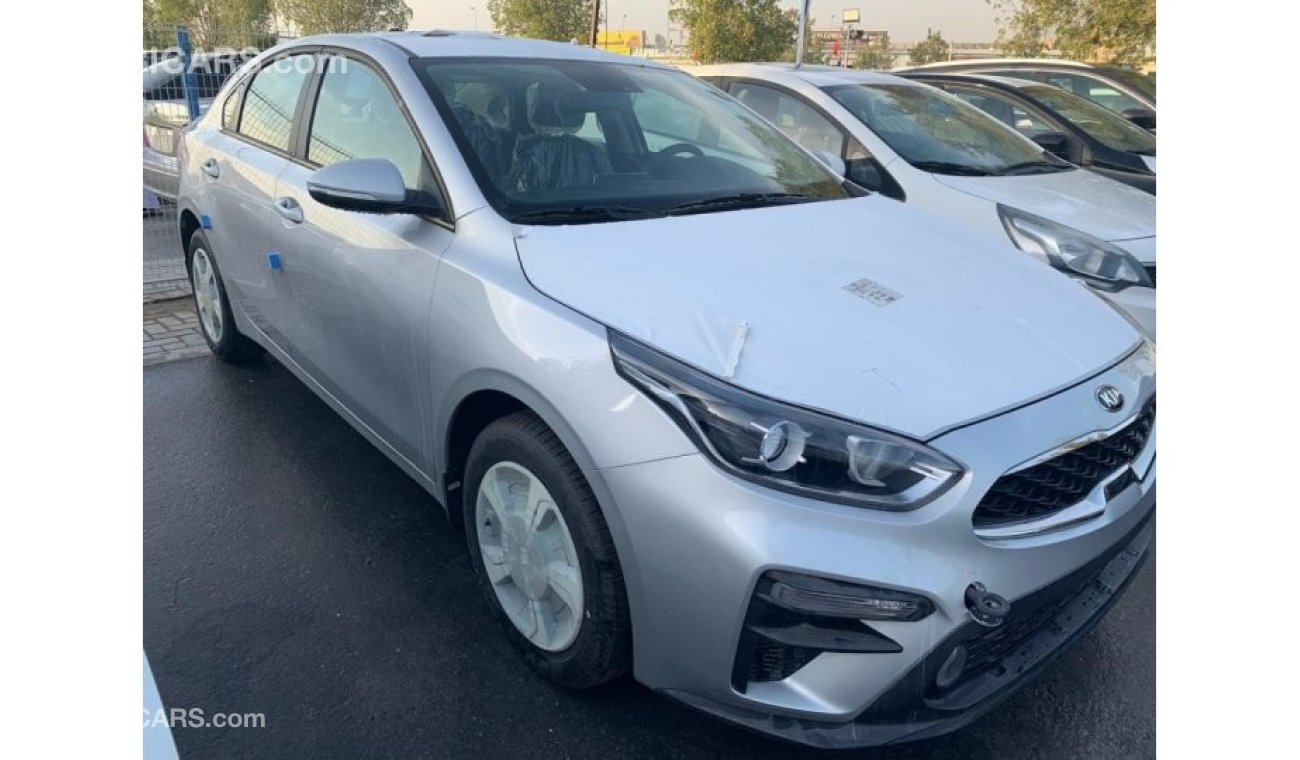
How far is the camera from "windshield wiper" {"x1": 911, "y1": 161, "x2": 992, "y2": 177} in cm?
466

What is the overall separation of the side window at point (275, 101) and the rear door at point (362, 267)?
21cm

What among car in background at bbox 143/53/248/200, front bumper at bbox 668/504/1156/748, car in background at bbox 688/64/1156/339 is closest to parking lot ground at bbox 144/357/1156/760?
front bumper at bbox 668/504/1156/748

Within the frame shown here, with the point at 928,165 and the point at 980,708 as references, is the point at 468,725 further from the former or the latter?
the point at 928,165

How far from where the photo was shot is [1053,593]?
1.86m

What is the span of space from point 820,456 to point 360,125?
2.13 meters

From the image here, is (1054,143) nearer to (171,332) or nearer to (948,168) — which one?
(948,168)

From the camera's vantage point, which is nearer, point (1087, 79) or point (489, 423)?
point (489, 423)

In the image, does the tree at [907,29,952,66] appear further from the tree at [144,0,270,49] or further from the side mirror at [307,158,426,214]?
the side mirror at [307,158,426,214]

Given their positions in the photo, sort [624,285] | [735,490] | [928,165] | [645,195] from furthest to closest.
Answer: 1. [928,165]
2. [645,195]
3. [624,285]
4. [735,490]

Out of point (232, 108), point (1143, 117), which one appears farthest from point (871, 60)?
point (232, 108)

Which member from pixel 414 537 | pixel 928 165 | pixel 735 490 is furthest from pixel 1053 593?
pixel 928 165

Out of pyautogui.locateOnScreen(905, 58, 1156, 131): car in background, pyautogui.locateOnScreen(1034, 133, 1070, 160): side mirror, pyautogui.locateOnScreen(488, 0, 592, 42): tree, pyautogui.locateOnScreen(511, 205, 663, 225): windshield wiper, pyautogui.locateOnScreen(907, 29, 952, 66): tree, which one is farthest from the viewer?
pyautogui.locateOnScreen(907, 29, 952, 66): tree

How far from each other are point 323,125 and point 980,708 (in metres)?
2.93

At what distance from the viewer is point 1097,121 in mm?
7285
